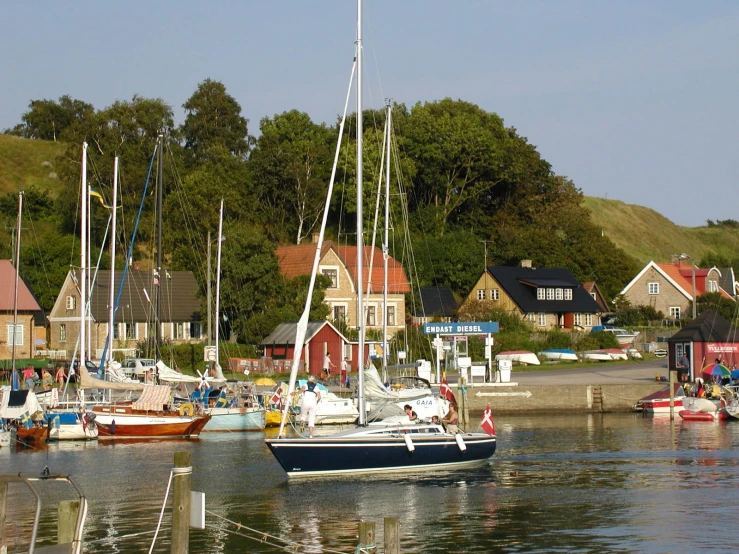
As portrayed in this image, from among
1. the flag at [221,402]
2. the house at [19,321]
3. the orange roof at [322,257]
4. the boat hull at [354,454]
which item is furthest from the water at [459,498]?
the orange roof at [322,257]

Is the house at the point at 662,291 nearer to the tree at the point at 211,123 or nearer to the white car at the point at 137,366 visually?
the tree at the point at 211,123

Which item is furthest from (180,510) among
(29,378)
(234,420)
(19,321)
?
(19,321)

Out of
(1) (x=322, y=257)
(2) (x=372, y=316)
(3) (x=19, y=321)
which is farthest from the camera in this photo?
(2) (x=372, y=316)

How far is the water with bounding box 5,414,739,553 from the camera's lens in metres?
23.4

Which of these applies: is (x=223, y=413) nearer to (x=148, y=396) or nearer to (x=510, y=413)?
(x=148, y=396)

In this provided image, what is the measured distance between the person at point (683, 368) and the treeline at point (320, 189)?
3601 centimetres

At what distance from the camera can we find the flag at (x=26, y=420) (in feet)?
144

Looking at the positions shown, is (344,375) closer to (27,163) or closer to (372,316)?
(372,316)

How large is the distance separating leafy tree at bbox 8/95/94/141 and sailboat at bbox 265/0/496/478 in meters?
119

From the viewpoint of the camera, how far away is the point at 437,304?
94.8 m

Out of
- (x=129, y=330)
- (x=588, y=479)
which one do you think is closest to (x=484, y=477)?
(x=588, y=479)

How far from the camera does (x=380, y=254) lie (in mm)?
89438

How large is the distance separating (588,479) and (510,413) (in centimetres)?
2253

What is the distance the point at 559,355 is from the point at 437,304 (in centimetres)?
2281
